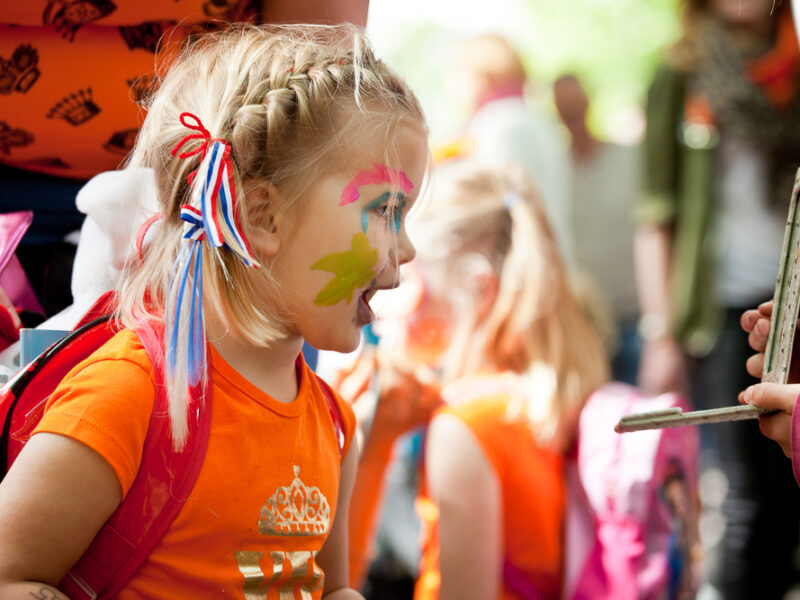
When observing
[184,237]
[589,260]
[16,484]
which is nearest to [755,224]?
[589,260]

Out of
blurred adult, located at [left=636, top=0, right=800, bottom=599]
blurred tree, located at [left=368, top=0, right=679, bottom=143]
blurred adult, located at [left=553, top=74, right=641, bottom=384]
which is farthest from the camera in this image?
blurred tree, located at [left=368, top=0, right=679, bottom=143]

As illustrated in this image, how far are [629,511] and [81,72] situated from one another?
5.19 ft

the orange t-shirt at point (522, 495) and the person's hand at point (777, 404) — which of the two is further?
the orange t-shirt at point (522, 495)

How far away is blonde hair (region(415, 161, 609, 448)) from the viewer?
267cm

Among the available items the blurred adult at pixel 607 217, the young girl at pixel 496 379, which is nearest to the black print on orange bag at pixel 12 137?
the young girl at pixel 496 379

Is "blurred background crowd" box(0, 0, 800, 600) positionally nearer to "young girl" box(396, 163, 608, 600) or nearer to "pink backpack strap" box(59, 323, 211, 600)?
"young girl" box(396, 163, 608, 600)

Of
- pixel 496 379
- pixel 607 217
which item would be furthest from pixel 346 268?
pixel 607 217

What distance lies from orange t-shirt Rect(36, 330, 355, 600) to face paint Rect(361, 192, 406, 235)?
277 mm

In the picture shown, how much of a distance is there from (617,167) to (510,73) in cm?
76

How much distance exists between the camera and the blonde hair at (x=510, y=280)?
2.67 meters

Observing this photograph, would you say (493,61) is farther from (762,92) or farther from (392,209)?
(392,209)

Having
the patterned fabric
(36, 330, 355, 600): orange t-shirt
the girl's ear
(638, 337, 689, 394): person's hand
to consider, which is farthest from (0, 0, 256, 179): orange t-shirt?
(638, 337, 689, 394): person's hand

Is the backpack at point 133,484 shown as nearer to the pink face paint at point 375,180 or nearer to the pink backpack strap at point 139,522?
the pink backpack strap at point 139,522

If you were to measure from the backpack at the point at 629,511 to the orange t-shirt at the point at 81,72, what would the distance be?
141 cm
